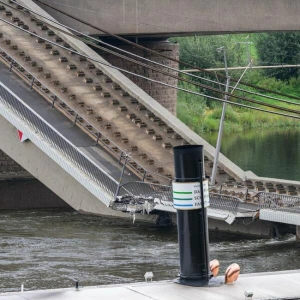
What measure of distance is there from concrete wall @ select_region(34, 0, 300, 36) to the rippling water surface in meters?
13.2

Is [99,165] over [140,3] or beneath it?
beneath

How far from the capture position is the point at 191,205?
1678 centimetres

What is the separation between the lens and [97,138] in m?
42.0

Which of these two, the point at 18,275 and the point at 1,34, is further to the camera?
the point at 1,34

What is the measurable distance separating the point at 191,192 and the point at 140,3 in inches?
1385

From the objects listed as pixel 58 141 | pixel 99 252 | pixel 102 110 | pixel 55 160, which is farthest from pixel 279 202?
pixel 102 110

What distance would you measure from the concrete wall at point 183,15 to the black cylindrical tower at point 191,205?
3258cm

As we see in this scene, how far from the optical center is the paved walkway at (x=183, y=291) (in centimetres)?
1451

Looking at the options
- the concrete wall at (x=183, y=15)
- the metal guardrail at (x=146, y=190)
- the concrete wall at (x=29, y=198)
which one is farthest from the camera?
the concrete wall at (x=183, y=15)

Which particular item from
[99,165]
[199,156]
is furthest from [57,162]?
[199,156]

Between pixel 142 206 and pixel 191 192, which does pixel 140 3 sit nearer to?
pixel 142 206

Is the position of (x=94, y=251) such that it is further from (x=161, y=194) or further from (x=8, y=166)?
(x=8, y=166)

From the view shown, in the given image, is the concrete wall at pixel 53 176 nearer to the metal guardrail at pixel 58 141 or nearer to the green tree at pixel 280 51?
the metal guardrail at pixel 58 141

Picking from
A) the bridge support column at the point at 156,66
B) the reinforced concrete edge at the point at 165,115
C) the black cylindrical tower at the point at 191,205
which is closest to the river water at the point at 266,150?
the bridge support column at the point at 156,66
